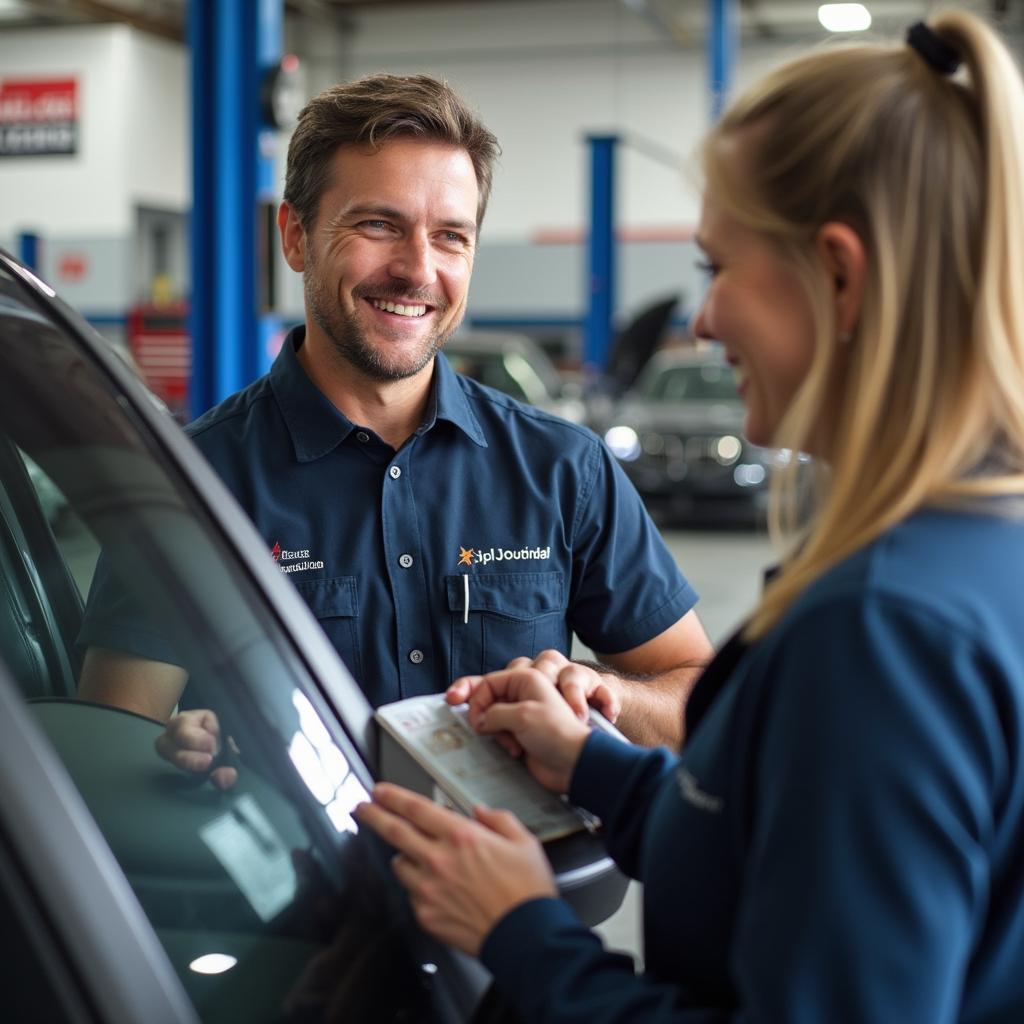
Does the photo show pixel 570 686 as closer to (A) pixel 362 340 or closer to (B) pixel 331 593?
Answer: (B) pixel 331 593

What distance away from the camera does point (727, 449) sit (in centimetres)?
962

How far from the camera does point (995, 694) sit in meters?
0.77

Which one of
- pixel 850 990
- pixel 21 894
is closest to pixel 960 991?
pixel 850 990

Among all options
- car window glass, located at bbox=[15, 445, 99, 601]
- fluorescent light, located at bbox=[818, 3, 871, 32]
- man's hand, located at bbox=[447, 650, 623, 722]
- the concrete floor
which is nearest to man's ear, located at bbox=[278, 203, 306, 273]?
car window glass, located at bbox=[15, 445, 99, 601]

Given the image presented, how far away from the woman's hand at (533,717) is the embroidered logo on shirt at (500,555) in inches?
22.6

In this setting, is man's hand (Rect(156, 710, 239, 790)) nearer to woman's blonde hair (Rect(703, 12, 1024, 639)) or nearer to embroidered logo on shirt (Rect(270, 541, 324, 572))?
woman's blonde hair (Rect(703, 12, 1024, 639))

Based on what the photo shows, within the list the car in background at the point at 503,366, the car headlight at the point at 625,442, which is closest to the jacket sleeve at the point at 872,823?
the car headlight at the point at 625,442

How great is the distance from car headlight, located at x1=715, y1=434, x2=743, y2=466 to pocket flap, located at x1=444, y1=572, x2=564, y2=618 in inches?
308

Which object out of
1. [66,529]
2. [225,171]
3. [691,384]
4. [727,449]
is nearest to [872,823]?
[66,529]

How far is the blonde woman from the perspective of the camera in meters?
0.76

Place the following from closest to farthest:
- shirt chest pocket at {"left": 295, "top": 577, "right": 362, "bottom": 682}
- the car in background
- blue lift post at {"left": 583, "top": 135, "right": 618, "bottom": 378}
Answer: shirt chest pocket at {"left": 295, "top": 577, "right": 362, "bottom": 682} → the car in background → blue lift post at {"left": 583, "top": 135, "right": 618, "bottom": 378}

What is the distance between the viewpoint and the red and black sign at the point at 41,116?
19.5 metres

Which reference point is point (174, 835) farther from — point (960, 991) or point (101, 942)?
point (960, 991)

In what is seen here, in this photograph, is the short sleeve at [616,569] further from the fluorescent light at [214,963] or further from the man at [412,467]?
the fluorescent light at [214,963]
